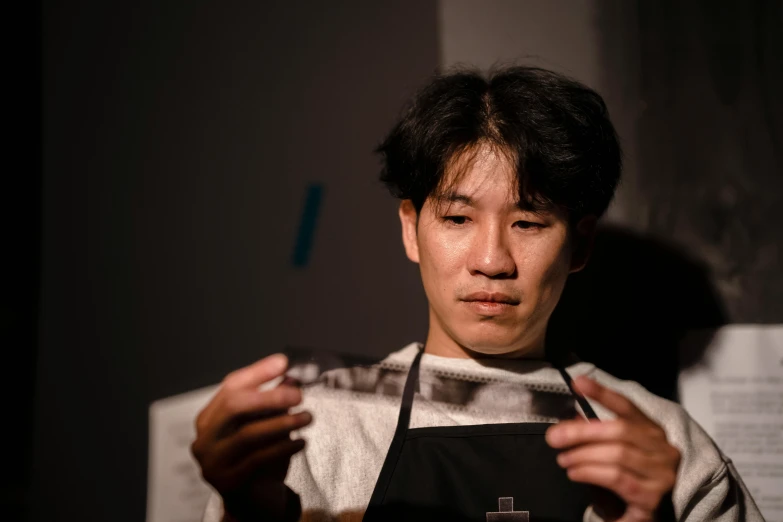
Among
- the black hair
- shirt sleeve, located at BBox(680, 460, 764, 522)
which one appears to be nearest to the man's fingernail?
the black hair

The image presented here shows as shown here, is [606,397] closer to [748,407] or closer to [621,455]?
[621,455]

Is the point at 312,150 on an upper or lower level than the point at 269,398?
upper

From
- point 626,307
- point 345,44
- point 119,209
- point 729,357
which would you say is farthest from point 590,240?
point 119,209

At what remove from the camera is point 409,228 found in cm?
84

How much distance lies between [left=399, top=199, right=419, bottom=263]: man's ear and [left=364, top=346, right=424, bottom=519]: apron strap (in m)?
0.15

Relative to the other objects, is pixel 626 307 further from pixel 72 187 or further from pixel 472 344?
pixel 72 187

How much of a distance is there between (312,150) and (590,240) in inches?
16.4

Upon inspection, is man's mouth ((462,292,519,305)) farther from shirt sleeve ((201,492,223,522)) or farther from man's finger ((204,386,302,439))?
shirt sleeve ((201,492,223,522))

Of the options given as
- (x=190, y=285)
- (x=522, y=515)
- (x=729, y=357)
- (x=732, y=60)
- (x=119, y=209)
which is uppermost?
(x=732, y=60)

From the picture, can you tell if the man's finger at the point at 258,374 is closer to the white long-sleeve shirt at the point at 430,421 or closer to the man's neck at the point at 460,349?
the white long-sleeve shirt at the point at 430,421

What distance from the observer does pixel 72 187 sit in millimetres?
856

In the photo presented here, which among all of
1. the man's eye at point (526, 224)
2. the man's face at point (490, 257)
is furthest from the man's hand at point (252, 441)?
the man's eye at point (526, 224)

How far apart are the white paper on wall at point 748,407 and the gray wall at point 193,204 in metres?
0.46

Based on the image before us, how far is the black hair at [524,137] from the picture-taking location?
0.74 meters
